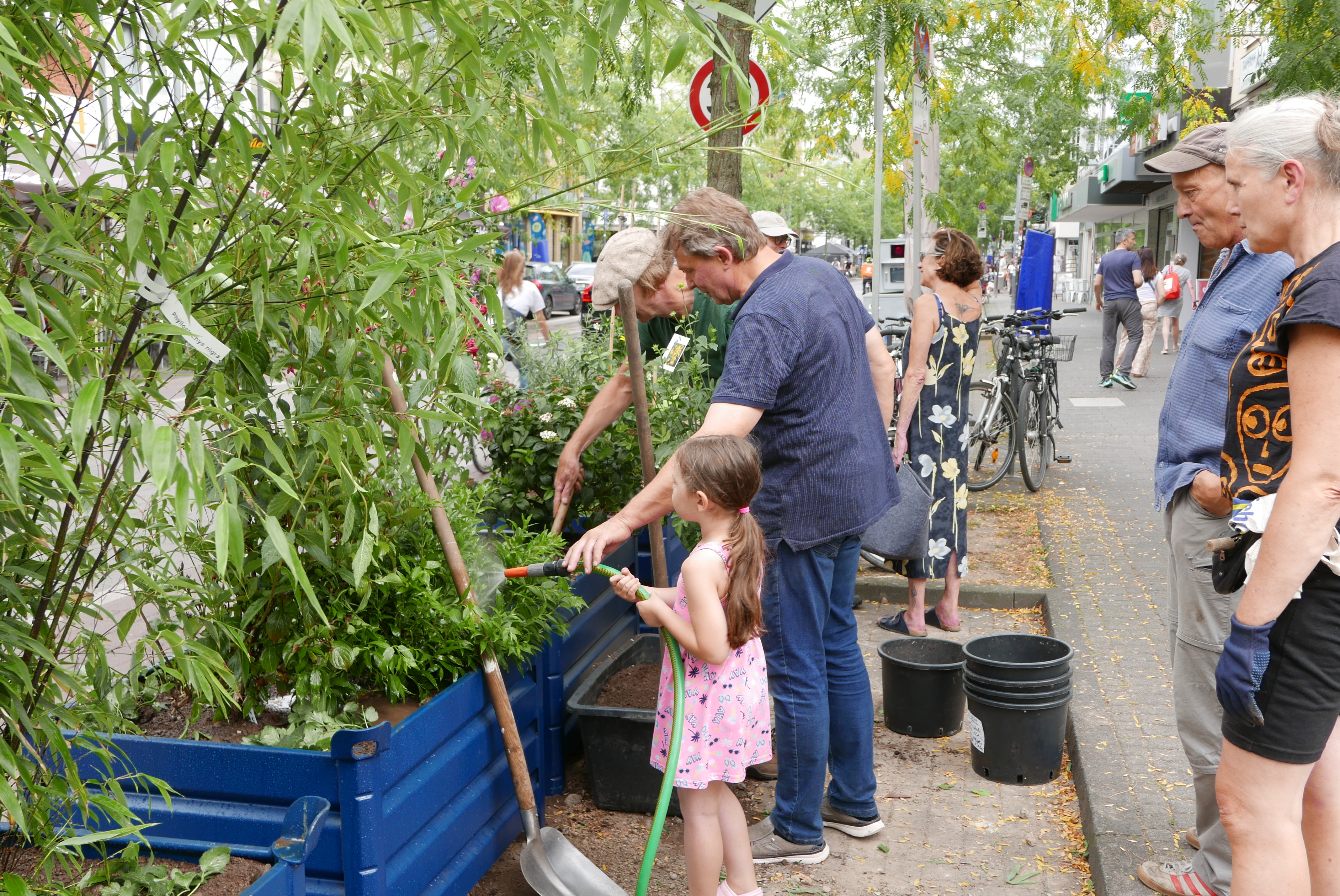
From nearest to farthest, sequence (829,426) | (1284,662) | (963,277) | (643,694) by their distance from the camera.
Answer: (1284,662) < (829,426) < (643,694) < (963,277)

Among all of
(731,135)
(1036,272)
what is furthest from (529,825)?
(1036,272)

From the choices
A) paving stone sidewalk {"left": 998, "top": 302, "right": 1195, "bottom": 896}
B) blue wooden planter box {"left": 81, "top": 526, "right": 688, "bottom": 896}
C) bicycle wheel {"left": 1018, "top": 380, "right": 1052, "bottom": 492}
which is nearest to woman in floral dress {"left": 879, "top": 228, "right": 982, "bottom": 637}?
paving stone sidewalk {"left": 998, "top": 302, "right": 1195, "bottom": 896}

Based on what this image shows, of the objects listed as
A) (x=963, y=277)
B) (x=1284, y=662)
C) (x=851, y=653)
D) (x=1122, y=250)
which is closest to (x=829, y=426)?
(x=851, y=653)

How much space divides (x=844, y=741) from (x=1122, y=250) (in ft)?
43.8

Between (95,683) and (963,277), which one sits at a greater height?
(963,277)

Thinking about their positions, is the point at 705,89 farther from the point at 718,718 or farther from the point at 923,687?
the point at 718,718

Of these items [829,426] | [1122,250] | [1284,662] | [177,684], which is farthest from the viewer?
[1122,250]

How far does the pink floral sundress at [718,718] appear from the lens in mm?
2889

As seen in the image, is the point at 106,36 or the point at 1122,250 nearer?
→ the point at 106,36

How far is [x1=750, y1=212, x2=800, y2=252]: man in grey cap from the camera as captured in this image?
15.7 ft

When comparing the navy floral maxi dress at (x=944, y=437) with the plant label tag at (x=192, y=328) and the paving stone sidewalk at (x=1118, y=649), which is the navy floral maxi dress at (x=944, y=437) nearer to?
the paving stone sidewalk at (x=1118, y=649)

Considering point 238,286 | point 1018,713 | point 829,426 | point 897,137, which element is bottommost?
point 1018,713

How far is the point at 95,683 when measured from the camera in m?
1.81

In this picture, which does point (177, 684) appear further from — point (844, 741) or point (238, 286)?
point (844, 741)
